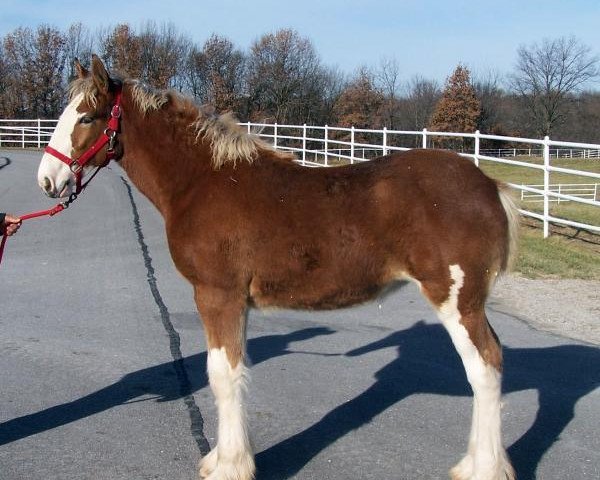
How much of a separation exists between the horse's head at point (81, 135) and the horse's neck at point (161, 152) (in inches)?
4.5

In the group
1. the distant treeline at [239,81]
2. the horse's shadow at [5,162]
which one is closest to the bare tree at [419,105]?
the distant treeline at [239,81]

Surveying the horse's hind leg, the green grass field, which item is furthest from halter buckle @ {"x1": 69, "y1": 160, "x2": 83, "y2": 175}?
the green grass field

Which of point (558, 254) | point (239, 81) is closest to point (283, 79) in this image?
point (239, 81)

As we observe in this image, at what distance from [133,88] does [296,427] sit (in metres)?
2.29

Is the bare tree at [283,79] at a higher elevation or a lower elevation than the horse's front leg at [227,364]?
higher

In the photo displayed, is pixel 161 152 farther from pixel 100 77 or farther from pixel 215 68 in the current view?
pixel 215 68

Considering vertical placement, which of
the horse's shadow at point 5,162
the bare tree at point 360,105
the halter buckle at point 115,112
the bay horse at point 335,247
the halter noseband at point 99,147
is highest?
the bare tree at point 360,105

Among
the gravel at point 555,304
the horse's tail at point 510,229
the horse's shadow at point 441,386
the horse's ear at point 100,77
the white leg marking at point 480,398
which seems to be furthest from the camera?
the gravel at point 555,304

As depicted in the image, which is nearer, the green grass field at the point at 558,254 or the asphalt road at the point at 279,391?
the asphalt road at the point at 279,391

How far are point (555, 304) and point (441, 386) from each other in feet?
9.96

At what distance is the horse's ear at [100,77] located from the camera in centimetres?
402

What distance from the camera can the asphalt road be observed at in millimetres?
4043

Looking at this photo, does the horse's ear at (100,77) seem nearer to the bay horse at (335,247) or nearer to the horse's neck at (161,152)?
the bay horse at (335,247)

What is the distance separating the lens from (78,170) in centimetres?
413
